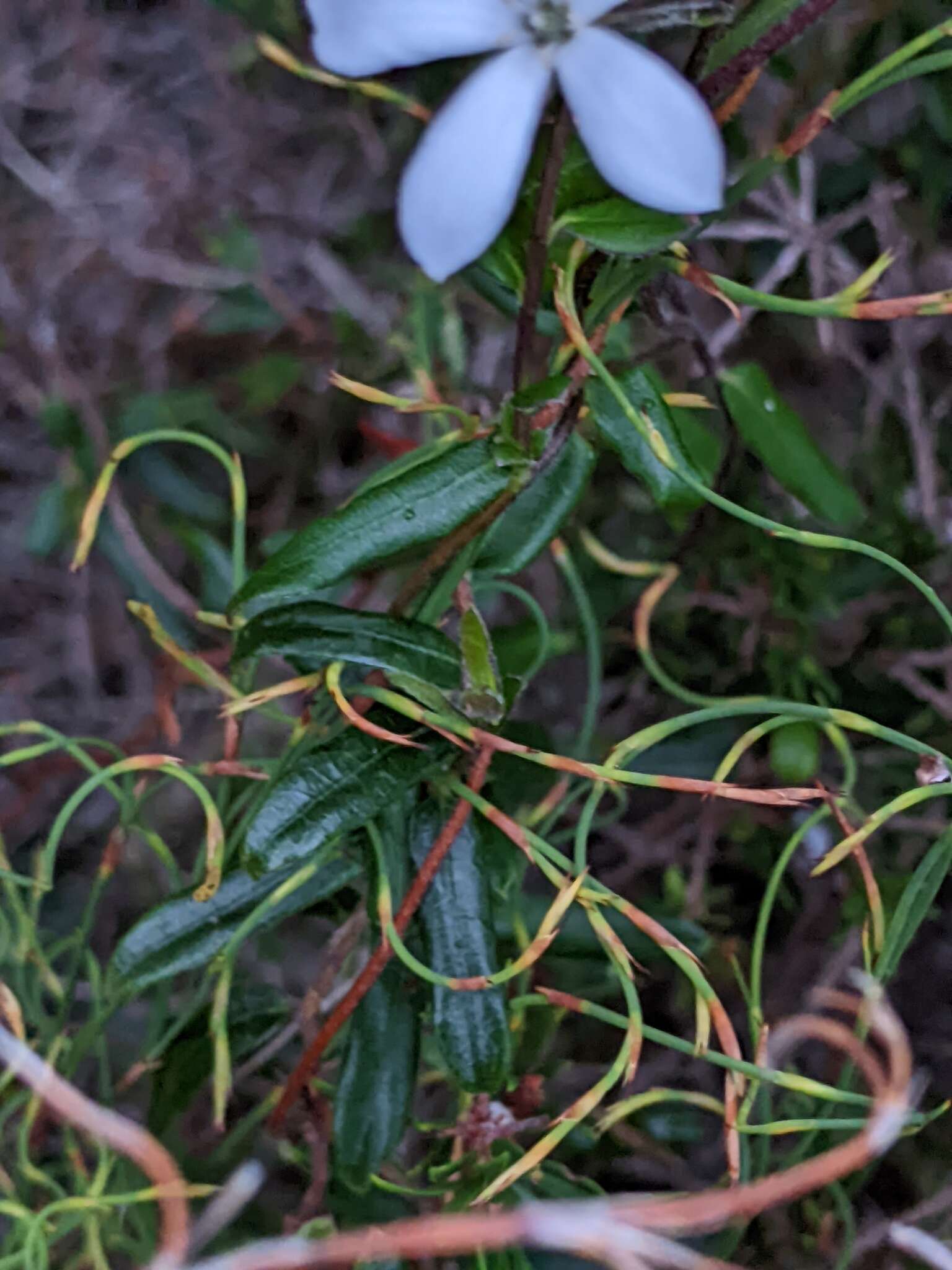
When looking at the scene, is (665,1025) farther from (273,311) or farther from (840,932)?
(273,311)

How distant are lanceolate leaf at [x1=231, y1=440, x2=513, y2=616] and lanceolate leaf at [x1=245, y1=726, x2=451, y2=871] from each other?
0.07 meters

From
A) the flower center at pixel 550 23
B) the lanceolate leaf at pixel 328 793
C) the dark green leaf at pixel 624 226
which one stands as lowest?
the lanceolate leaf at pixel 328 793

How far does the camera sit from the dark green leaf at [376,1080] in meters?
0.49

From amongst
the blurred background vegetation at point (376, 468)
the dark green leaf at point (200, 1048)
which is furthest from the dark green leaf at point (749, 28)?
the dark green leaf at point (200, 1048)

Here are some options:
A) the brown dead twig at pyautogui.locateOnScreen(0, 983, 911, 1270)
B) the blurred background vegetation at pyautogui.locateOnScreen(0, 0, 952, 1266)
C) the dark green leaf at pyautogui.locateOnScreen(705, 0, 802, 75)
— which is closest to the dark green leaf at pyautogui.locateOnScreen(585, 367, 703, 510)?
the blurred background vegetation at pyautogui.locateOnScreen(0, 0, 952, 1266)

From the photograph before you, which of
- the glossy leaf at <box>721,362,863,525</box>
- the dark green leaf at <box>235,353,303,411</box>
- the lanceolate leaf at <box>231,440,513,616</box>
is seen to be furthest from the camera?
the dark green leaf at <box>235,353,303,411</box>

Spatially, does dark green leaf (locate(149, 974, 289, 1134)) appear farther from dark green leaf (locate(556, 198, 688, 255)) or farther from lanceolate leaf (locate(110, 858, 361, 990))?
dark green leaf (locate(556, 198, 688, 255))

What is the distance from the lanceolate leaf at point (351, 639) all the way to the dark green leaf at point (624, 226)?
0.17m

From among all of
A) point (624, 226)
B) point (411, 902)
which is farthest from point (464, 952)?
point (624, 226)

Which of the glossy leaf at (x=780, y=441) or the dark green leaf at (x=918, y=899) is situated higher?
the glossy leaf at (x=780, y=441)

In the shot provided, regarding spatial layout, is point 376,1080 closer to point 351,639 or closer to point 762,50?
point 351,639

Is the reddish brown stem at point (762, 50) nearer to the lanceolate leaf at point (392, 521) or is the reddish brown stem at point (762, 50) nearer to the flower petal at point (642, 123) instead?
the flower petal at point (642, 123)

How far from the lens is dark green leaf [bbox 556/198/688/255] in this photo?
0.38 metres

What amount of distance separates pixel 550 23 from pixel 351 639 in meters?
0.25
